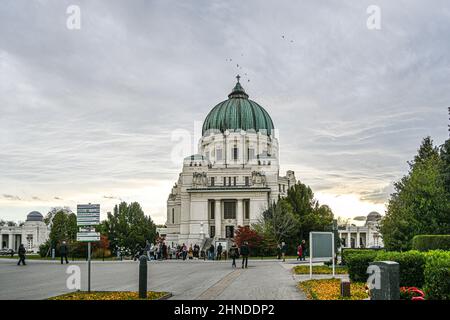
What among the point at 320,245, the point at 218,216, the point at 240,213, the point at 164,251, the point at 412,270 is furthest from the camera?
the point at 218,216

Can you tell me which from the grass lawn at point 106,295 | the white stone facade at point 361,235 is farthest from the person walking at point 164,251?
the white stone facade at point 361,235

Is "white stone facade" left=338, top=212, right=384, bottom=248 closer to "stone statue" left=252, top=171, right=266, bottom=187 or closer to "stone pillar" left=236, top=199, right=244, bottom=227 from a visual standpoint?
"stone statue" left=252, top=171, right=266, bottom=187

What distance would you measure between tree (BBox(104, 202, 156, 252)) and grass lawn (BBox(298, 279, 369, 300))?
193 ft

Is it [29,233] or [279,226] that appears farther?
[29,233]

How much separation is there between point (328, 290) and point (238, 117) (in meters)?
90.1

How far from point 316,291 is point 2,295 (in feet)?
34.0

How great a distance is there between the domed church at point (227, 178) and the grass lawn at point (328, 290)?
6641 centimetres

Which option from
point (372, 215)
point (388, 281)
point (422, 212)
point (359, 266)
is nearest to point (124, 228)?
point (422, 212)

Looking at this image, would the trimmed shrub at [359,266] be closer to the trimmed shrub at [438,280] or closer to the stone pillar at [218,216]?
the trimmed shrub at [438,280]

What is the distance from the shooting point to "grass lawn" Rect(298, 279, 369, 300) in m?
16.8

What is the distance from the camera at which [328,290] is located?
62.3 feet

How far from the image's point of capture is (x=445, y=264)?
45.6 ft

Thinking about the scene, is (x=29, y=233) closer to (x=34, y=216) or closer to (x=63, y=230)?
(x=34, y=216)

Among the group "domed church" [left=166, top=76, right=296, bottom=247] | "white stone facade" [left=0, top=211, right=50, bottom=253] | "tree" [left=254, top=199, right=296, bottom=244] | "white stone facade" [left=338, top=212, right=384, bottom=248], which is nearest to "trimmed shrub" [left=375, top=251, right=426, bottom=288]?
"tree" [left=254, top=199, right=296, bottom=244]
